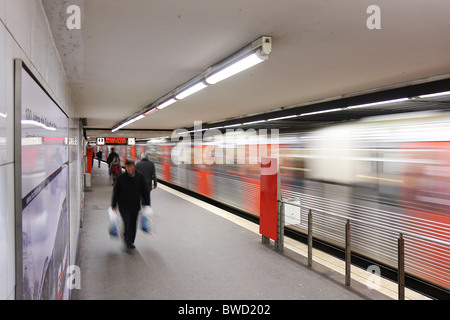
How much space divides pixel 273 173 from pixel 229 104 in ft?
5.56

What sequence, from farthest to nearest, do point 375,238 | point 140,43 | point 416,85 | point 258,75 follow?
point 375,238 < point 416,85 < point 258,75 < point 140,43

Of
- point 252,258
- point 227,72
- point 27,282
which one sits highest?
point 227,72

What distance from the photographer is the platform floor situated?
3.75 meters

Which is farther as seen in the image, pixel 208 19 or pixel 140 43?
pixel 140 43

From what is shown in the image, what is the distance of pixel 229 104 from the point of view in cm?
641

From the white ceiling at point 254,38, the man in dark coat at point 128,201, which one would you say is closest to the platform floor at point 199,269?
the man in dark coat at point 128,201

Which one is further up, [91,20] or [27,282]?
[91,20]

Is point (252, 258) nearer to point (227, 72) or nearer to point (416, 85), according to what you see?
point (227, 72)

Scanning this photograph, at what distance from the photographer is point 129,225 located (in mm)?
5273

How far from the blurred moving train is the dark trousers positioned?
2.65m

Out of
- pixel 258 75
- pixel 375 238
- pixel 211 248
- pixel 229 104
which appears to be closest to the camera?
pixel 258 75

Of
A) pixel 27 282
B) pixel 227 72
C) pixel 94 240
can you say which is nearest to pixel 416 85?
pixel 227 72

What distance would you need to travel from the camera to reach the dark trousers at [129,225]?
5.27 m

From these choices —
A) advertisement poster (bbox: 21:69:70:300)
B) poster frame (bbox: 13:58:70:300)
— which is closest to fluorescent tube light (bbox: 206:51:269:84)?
advertisement poster (bbox: 21:69:70:300)
